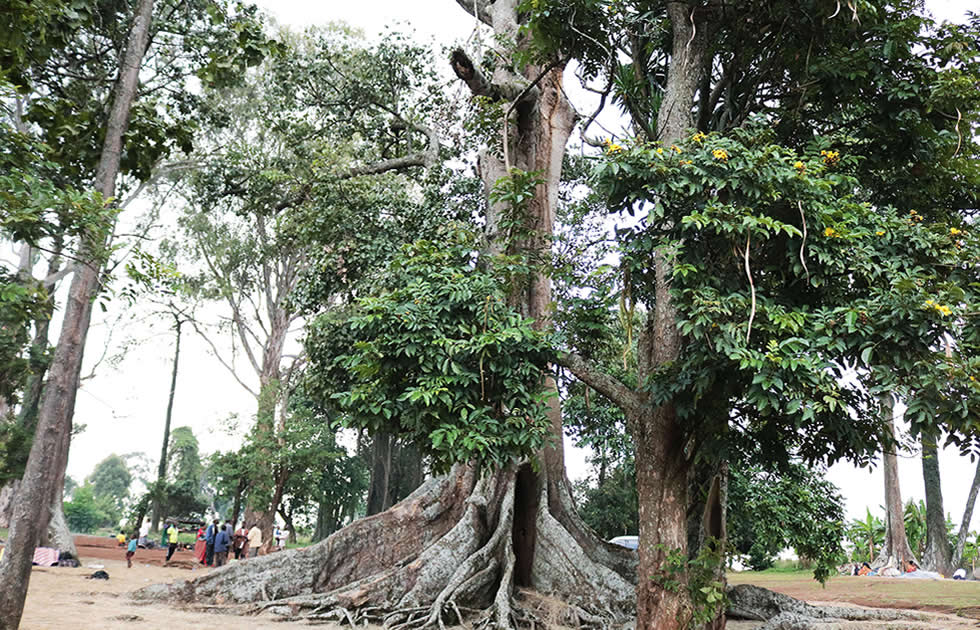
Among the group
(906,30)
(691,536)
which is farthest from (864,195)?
(691,536)

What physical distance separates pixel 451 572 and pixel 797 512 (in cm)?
469

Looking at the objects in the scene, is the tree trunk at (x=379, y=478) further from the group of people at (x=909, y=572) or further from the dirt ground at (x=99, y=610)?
the group of people at (x=909, y=572)

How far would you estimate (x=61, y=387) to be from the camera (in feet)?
21.4

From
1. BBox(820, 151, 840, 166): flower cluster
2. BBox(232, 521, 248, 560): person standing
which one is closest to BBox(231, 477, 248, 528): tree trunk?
BBox(232, 521, 248, 560): person standing

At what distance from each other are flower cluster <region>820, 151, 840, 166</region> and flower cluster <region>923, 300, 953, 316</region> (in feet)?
5.57

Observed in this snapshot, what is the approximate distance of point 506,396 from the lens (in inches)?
230

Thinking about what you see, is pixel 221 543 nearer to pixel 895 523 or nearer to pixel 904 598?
pixel 904 598

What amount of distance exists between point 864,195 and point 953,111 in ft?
4.48

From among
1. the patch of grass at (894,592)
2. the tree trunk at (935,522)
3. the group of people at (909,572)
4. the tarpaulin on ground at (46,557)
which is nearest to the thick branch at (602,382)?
the patch of grass at (894,592)

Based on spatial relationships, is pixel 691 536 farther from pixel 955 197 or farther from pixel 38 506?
pixel 38 506

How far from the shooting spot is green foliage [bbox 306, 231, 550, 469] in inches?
216

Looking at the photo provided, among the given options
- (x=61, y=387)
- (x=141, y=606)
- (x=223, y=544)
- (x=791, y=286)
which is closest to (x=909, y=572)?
(x=791, y=286)

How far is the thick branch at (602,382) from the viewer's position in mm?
6396

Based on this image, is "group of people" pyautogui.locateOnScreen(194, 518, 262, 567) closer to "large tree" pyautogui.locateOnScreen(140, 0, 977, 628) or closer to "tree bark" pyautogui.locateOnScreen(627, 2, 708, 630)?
"large tree" pyautogui.locateOnScreen(140, 0, 977, 628)
